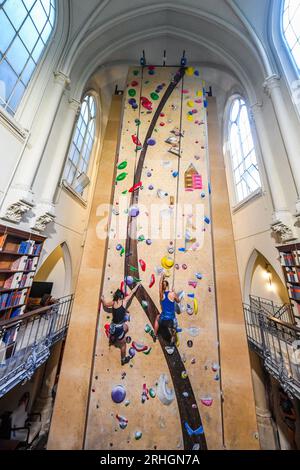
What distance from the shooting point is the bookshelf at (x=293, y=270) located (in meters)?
3.06

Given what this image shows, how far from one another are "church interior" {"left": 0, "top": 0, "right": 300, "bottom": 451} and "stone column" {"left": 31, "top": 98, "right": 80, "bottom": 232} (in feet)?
0.12

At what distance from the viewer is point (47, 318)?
3213mm

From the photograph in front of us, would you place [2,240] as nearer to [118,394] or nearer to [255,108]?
[118,394]

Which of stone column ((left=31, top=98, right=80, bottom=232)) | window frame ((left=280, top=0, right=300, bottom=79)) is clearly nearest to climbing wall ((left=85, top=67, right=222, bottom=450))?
stone column ((left=31, top=98, right=80, bottom=232))

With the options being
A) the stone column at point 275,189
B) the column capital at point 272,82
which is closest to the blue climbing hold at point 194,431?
the stone column at point 275,189

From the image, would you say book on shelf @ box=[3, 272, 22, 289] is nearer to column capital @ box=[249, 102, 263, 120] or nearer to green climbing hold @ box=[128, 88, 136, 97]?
green climbing hold @ box=[128, 88, 136, 97]

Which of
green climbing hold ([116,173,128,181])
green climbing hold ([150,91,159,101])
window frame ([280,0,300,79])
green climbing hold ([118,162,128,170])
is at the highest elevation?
window frame ([280,0,300,79])

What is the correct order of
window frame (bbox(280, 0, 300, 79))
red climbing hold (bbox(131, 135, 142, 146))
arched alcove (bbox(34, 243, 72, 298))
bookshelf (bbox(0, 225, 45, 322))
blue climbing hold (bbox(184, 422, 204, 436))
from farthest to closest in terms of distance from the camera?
arched alcove (bbox(34, 243, 72, 298)) < window frame (bbox(280, 0, 300, 79)) < red climbing hold (bbox(131, 135, 142, 146)) < bookshelf (bbox(0, 225, 45, 322)) < blue climbing hold (bbox(184, 422, 204, 436))

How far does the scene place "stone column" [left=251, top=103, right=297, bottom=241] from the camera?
334cm

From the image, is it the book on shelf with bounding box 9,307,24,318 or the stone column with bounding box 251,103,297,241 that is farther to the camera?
the stone column with bounding box 251,103,297,241

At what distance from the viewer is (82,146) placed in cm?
561

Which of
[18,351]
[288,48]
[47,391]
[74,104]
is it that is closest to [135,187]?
[18,351]

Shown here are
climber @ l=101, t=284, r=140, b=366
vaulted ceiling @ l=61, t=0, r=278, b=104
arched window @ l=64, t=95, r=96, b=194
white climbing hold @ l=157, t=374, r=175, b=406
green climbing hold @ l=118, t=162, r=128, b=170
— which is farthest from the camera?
arched window @ l=64, t=95, r=96, b=194

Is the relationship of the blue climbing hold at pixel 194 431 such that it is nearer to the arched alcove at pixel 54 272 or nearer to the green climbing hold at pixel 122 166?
the green climbing hold at pixel 122 166
